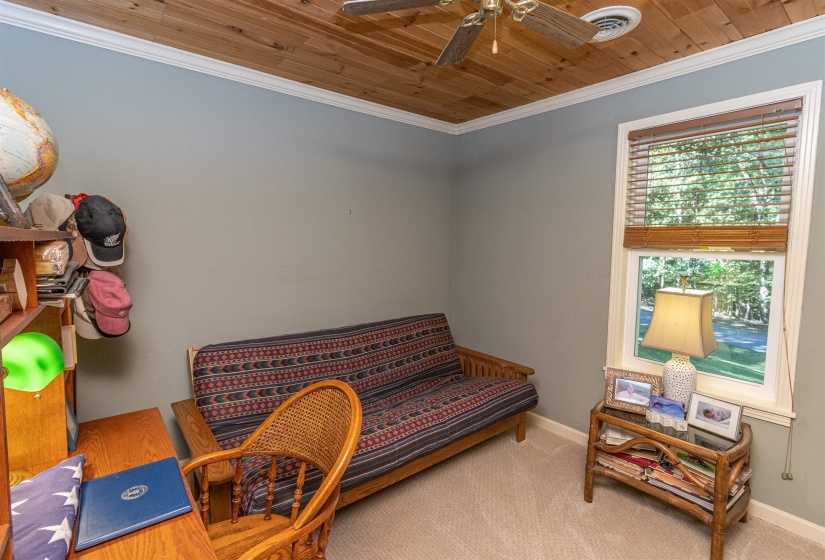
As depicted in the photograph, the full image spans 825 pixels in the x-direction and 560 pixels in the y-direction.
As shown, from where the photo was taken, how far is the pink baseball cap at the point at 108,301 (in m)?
1.68

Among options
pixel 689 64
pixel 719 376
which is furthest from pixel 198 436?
pixel 689 64

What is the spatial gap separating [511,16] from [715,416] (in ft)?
6.52

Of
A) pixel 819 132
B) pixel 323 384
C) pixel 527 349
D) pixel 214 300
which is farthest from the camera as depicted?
pixel 527 349

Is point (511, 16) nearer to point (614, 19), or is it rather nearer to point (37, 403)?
point (614, 19)

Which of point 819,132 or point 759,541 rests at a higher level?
point 819,132

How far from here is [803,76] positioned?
6.30 feet

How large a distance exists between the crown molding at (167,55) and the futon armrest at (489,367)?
6.33 feet

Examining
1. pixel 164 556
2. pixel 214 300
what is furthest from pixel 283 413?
pixel 214 300

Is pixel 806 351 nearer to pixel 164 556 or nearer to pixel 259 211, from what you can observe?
pixel 164 556

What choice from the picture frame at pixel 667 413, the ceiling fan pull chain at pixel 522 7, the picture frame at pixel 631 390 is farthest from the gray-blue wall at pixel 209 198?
the picture frame at pixel 667 413

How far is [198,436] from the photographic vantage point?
1895mm

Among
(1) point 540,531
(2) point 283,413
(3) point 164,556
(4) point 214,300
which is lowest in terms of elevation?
(1) point 540,531

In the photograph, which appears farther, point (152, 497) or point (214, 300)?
point (214, 300)

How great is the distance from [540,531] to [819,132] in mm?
2269
